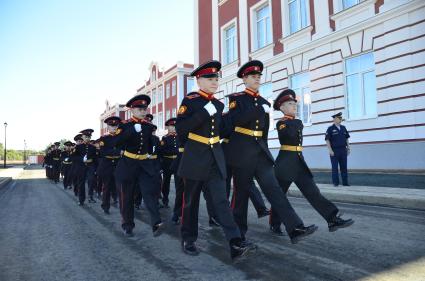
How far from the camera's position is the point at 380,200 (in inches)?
293

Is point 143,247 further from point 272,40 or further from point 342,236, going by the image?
point 272,40

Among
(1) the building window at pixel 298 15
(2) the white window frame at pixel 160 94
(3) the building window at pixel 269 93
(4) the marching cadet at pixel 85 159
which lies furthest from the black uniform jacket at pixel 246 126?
(2) the white window frame at pixel 160 94

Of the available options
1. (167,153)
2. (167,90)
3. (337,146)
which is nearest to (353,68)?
(337,146)

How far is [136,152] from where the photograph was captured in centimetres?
549

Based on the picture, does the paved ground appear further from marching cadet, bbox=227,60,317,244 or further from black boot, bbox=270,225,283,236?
marching cadet, bbox=227,60,317,244

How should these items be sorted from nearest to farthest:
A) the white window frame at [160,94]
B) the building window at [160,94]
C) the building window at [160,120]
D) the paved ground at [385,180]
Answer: the paved ground at [385,180] → the building window at [160,120] → the white window frame at [160,94] → the building window at [160,94]

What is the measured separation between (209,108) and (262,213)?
2202 mm

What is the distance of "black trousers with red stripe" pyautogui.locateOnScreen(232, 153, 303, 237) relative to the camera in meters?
4.07

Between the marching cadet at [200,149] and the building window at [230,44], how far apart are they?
1755 cm

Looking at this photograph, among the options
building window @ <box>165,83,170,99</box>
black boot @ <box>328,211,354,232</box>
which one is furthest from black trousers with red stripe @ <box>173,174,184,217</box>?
building window @ <box>165,83,170,99</box>

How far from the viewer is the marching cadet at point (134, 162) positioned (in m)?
5.32

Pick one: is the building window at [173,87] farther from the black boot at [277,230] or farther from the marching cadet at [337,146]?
the black boot at [277,230]

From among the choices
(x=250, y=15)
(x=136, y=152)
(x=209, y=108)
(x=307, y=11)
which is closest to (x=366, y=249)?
(x=209, y=108)

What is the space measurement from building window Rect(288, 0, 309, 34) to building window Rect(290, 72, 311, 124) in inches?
83.7
